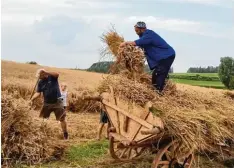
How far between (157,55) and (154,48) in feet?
0.46

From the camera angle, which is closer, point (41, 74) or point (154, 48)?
point (154, 48)

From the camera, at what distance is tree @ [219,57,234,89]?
48.9m

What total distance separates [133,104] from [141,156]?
2.24 m

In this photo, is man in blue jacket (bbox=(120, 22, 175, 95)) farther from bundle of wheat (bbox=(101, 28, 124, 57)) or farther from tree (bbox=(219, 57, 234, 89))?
tree (bbox=(219, 57, 234, 89))


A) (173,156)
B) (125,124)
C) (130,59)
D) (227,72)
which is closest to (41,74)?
(130,59)

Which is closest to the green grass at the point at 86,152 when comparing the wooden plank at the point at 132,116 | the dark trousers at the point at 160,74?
the wooden plank at the point at 132,116

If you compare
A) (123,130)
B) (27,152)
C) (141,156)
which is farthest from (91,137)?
(123,130)

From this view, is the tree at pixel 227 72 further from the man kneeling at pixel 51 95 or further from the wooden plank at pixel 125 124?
the wooden plank at pixel 125 124

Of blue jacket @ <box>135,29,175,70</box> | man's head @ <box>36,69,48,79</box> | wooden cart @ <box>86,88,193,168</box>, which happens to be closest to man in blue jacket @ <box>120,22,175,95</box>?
blue jacket @ <box>135,29,175,70</box>

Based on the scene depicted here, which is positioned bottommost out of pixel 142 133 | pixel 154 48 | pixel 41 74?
pixel 142 133

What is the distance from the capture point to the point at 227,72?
53.1 meters

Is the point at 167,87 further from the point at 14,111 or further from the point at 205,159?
the point at 14,111

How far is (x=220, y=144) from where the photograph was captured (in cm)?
823

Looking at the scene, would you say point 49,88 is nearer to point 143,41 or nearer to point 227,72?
point 143,41
